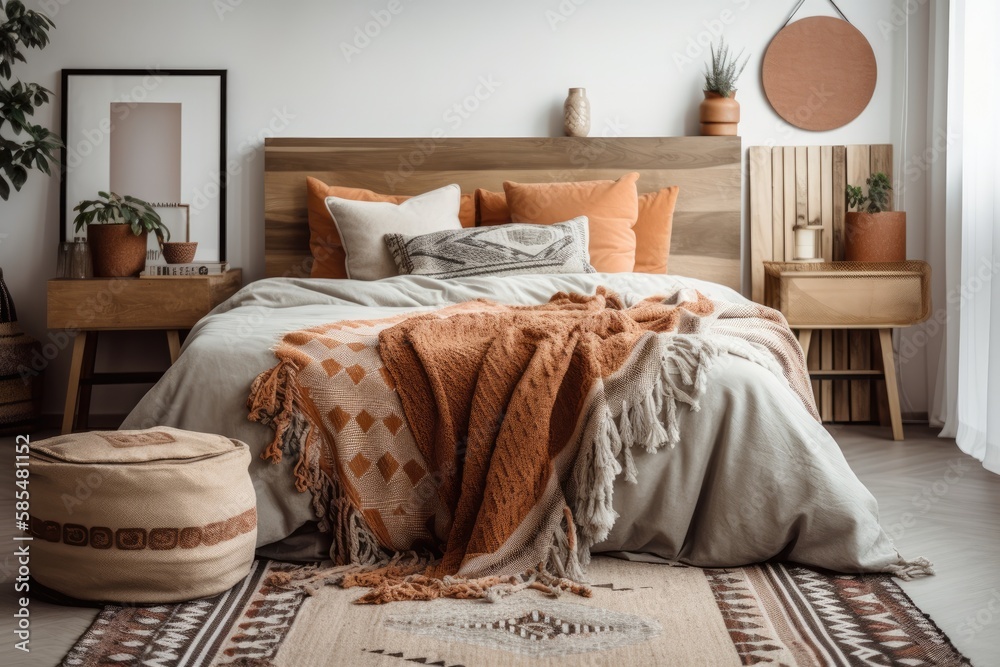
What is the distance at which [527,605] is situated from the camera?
200cm

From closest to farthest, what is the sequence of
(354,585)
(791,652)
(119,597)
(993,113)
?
(791,652)
(119,597)
(354,585)
(993,113)

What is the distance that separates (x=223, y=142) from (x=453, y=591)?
2.89m

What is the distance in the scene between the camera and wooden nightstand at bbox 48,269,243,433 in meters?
3.81

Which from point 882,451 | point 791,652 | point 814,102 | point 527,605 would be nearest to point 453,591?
point 527,605

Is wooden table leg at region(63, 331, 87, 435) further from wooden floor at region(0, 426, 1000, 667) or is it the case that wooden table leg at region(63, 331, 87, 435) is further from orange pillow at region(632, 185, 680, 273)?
orange pillow at region(632, 185, 680, 273)

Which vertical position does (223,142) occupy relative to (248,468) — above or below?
above

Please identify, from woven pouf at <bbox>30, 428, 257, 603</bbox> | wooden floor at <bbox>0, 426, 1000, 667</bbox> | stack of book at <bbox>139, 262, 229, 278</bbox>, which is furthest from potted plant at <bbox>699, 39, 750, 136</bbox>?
woven pouf at <bbox>30, 428, 257, 603</bbox>

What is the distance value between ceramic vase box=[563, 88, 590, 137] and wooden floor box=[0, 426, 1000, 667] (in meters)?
1.72

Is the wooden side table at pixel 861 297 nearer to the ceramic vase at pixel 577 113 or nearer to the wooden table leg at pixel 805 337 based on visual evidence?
the wooden table leg at pixel 805 337

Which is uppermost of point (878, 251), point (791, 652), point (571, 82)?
point (571, 82)

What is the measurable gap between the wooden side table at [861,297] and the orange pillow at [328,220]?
4.47 ft

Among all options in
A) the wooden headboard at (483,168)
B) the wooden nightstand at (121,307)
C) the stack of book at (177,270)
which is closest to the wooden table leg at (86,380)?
the wooden nightstand at (121,307)

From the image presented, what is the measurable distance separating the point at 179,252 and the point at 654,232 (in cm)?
202

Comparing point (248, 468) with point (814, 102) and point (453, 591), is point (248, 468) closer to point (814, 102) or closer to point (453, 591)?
point (453, 591)
